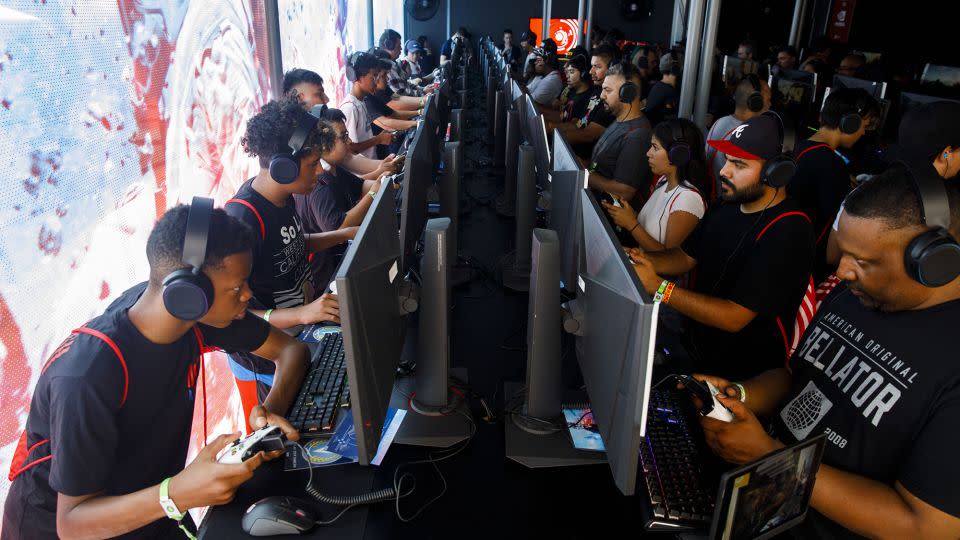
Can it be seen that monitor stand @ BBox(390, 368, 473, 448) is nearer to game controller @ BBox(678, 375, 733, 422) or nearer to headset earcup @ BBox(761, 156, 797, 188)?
game controller @ BBox(678, 375, 733, 422)


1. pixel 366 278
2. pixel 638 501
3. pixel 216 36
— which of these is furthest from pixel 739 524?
pixel 216 36

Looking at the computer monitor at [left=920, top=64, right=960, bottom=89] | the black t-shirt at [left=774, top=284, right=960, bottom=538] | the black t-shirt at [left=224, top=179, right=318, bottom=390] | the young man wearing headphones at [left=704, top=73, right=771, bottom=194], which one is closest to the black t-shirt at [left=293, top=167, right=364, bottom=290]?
the black t-shirt at [left=224, top=179, right=318, bottom=390]

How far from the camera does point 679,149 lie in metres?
2.53

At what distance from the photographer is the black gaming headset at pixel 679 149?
99.8 inches

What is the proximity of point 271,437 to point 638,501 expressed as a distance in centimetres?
88

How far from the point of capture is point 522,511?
1386 mm

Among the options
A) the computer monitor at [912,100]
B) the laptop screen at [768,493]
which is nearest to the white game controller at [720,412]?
the laptop screen at [768,493]

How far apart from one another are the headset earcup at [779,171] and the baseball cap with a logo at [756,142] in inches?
2.6

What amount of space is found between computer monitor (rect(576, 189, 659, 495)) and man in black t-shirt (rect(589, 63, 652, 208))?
1763 millimetres

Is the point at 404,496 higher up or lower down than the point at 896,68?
lower down

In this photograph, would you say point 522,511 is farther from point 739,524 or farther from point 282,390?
point 282,390

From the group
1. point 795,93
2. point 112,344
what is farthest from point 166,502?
point 795,93

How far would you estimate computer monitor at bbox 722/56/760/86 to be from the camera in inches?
254

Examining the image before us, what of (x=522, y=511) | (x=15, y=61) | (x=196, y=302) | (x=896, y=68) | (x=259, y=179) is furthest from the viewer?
(x=896, y=68)
